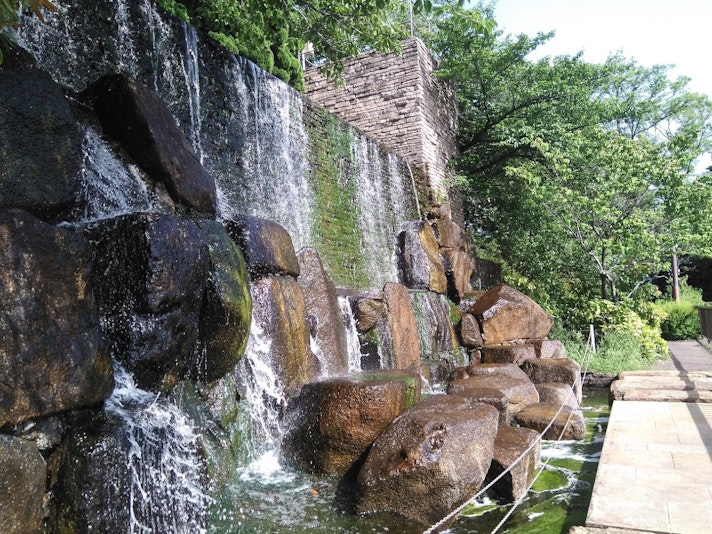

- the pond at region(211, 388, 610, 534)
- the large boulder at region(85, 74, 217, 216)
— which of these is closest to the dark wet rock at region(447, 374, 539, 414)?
the pond at region(211, 388, 610, 534)

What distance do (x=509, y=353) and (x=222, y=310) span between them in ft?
22.4

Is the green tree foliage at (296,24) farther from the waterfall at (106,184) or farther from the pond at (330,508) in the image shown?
the pond at (330,508)

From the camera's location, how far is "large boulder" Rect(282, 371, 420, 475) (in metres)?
4.59

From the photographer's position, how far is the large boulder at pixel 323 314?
6.32 metres

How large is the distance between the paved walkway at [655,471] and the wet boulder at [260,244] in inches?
126

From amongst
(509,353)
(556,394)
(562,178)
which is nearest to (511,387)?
(556,394)

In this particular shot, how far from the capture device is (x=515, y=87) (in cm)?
1500

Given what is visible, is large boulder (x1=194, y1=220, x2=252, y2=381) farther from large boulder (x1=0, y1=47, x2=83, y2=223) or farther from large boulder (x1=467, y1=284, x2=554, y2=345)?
large boulder (x1=467, y1=284, x2=554, y2=345)

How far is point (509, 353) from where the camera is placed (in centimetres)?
984

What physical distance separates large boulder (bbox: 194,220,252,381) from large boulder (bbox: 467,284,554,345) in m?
6.94

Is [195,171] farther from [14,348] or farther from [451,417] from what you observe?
[451,417]

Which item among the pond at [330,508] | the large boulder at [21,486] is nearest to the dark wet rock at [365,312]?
the pond at [330,508]

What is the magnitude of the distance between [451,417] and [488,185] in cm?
1261

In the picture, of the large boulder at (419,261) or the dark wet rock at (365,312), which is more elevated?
the large boulder at (419,261)
